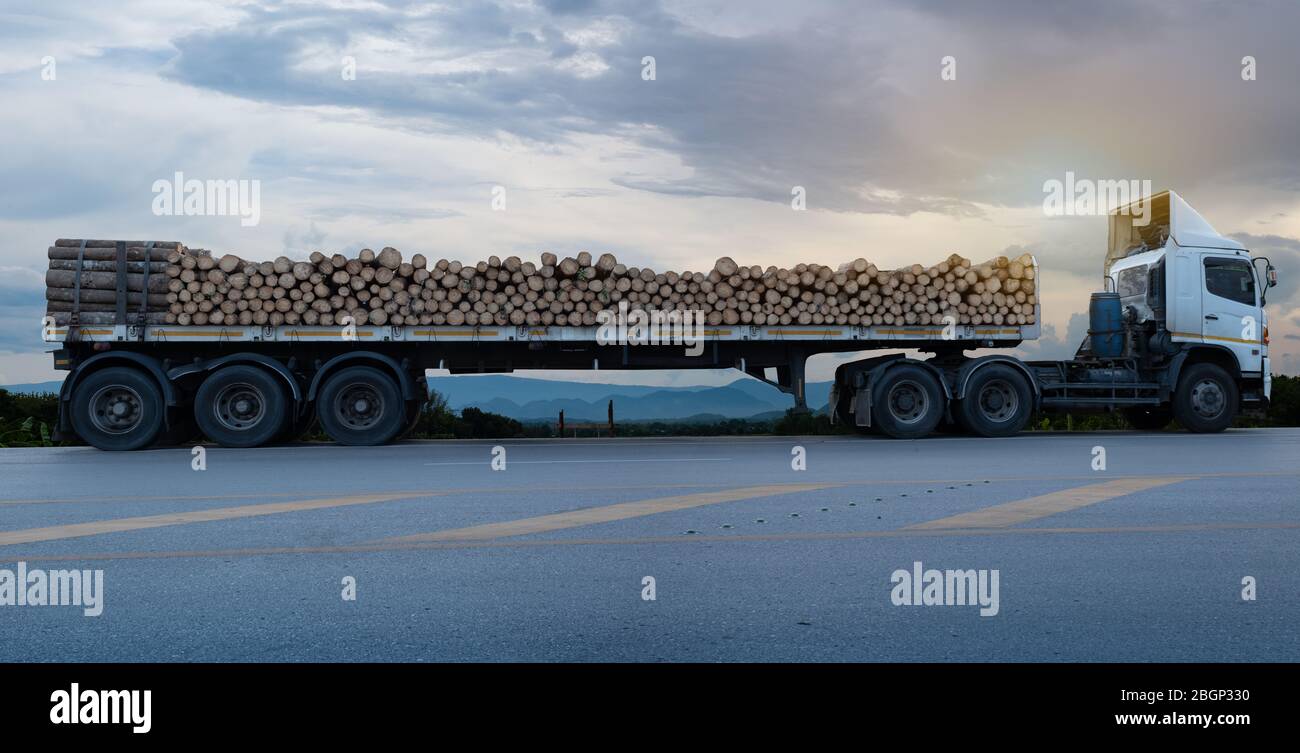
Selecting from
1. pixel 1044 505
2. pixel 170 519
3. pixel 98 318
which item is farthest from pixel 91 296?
pixel 1044 505

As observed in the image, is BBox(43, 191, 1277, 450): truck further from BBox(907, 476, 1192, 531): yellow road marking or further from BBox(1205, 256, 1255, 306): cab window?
BBox(907, 476, 1192, 531): yellow road marking

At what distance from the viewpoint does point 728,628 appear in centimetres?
462

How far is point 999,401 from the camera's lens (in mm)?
18703

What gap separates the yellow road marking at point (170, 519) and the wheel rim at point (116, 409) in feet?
30.0

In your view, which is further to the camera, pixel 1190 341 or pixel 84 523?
pixel 1190 341

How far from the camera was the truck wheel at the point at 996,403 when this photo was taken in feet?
60.4

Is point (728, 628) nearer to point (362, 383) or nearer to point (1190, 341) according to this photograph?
point (362, 383)

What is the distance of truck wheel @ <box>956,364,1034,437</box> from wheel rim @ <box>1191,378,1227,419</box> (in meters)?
3.45

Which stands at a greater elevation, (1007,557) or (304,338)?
(304,338)

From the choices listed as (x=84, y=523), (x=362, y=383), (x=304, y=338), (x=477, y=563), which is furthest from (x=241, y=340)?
(x=477, y=563)

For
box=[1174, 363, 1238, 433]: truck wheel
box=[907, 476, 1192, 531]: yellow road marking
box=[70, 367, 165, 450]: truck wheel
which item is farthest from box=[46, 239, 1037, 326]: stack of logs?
box=[907, 476, 1192, 531]: yellow road marking

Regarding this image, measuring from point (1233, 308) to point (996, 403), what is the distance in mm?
5029

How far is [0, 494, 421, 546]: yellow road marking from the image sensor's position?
23.8 ft

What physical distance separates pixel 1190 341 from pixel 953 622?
17.1m
